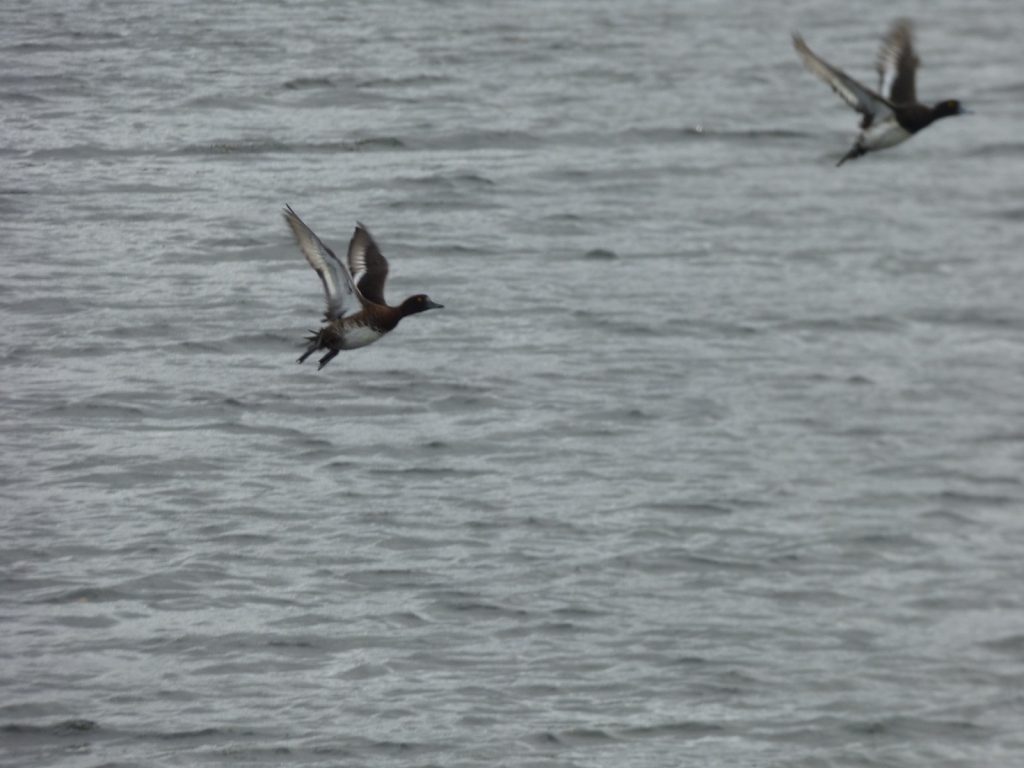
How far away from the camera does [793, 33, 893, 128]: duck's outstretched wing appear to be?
12922 millimetres

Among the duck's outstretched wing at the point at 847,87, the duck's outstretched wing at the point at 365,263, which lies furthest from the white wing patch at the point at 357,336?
the duck's outstretched wing at the point at 847,87

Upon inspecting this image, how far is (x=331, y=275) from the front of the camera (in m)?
13.4

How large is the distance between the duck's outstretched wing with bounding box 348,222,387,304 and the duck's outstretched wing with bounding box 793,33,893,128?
3119mm

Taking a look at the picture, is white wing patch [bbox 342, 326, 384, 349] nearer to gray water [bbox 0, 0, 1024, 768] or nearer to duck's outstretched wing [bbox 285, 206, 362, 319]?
duck's outstretched wing [bbox 285, 206, 362, 319]

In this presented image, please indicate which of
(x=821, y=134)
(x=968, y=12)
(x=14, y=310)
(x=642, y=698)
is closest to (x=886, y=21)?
(x=968, y=12)

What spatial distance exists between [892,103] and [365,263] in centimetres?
386

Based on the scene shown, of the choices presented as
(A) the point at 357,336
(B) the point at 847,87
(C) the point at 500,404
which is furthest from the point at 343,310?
(C) the point at 500,404

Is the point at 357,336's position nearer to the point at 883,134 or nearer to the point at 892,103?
the point at 883,134

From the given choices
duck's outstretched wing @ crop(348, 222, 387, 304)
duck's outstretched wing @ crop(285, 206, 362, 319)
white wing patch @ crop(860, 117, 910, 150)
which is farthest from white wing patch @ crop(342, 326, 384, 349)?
white wing patch @ crop(860, 117, 910, 150)

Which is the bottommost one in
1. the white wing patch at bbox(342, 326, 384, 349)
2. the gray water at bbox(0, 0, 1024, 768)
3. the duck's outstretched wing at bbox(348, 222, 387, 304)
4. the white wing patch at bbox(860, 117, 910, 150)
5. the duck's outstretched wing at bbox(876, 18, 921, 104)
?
the gray water at bbox(0, 0, 1024, 768)

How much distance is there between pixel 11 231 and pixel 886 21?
1774 cm

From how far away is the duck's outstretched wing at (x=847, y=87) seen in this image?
12.9 m

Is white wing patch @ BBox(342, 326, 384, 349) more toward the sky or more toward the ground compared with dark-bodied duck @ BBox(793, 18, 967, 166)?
more toward the ground

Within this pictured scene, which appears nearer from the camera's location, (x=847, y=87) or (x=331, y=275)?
(x=331, y=275)
